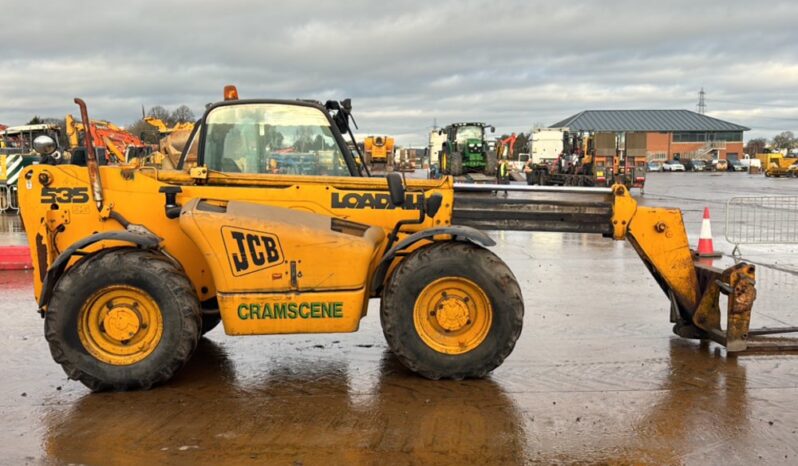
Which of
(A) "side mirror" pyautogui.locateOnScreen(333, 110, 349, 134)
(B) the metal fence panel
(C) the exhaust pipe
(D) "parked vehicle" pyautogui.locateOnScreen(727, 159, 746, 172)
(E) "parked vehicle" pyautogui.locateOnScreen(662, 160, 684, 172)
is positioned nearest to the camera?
(C) the exhaust pipe

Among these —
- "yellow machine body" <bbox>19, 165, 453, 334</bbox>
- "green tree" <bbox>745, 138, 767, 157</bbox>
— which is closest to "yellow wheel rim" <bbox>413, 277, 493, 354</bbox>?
"yellow machine body" <bbox>19, 165, 453, 334</bbox>

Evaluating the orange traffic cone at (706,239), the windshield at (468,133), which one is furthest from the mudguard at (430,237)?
the windshield at (468,133)

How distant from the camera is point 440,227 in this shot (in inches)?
215

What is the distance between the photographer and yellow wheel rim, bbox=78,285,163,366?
5.13 metres

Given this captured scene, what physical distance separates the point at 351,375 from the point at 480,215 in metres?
1.58

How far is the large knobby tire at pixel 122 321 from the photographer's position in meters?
5.07

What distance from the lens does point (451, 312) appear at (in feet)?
17.5

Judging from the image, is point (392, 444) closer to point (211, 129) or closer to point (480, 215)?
point (480, 215)

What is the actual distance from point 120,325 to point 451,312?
7.39 feet

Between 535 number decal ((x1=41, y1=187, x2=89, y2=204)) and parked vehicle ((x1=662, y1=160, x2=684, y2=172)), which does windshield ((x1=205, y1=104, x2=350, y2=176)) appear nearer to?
535 number decal ((x1=41, y1=187, x2=89, y2=204))

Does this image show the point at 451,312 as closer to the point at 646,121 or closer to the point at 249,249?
the point at 249,249

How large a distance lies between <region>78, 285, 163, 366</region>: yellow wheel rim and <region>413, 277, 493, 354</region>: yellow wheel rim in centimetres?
181

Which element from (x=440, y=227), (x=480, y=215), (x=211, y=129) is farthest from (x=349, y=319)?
(x=211, y=129)

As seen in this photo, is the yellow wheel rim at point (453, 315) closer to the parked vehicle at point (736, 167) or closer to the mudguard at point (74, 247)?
the mudguard at point (74, 247)
